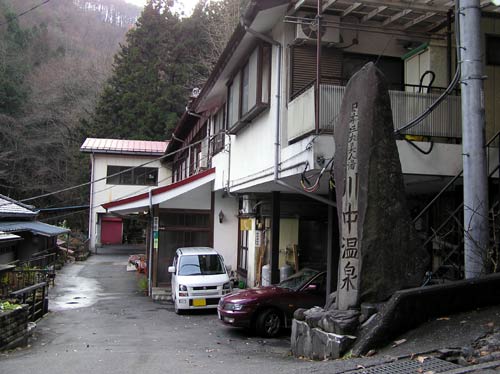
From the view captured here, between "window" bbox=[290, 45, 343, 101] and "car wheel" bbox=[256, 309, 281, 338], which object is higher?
"window" bbox=[290, 45, 343, 101]

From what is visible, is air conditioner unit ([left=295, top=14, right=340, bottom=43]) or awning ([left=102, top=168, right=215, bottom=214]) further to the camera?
awning ([left=102, top=168, right=215, bottom=214])

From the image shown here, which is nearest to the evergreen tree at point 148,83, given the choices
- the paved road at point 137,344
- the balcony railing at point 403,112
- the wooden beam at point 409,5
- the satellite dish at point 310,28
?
the paved road at point 137,344

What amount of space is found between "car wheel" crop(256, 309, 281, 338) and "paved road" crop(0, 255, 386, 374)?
27 centimetres

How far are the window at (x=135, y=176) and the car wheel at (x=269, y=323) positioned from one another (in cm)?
2755

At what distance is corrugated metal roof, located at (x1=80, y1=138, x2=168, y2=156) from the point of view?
36.1 metres

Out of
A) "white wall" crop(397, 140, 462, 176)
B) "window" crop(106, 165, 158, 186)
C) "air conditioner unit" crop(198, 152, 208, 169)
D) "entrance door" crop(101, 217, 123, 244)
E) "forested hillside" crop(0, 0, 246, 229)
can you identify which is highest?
"forested hillside" crop(0, 0, 246, 229)

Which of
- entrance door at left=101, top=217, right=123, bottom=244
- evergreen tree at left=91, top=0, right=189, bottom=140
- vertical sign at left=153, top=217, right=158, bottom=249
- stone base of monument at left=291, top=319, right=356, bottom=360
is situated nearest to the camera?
stone base of monument at left=291, top=319, right=356, bottom=360

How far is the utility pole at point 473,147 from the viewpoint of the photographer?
7.12 meters

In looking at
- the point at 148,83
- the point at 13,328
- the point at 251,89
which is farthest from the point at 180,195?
the point at 148,83

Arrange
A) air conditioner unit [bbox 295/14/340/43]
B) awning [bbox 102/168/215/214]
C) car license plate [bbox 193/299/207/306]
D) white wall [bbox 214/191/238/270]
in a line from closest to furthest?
air conditioner unit [bbox 295/14/340/43]
car license plate [bbox 193/299/207/306]
awning [bbox 102/168/215/214]
white wall [bbox 214/191/238/270]

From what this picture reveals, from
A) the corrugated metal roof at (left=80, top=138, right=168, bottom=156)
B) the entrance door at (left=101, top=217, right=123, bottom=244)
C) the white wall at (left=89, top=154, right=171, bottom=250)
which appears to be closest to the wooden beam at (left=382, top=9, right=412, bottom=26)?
the corrugated metal roof at (left=80, top=138, right=168, bottom=156)

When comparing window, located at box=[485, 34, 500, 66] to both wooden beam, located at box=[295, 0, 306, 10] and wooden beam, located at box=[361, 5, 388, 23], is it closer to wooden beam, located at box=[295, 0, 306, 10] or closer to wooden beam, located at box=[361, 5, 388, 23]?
wooden beam, located at box=[361, 5, 388, 23]

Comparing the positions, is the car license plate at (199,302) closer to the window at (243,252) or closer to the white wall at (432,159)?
the window at (243,252)

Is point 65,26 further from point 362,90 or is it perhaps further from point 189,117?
point 362,90
